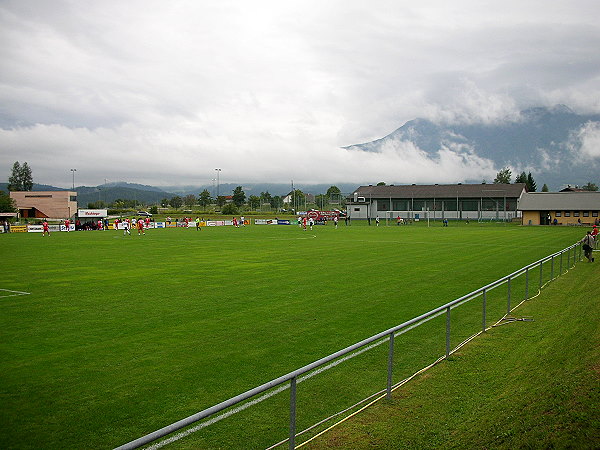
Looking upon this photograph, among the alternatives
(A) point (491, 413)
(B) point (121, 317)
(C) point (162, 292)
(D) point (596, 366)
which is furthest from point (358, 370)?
(C) point (162, 292)

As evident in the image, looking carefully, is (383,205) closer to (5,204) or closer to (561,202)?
(561,202)

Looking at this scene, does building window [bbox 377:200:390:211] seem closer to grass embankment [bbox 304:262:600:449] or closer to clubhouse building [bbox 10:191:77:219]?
clubhouse building [bbox 10:191:77:219]

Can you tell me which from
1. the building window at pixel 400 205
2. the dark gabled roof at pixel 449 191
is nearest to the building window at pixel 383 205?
the dark gabled roof at pixel 449 191

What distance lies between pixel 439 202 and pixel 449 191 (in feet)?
11.9

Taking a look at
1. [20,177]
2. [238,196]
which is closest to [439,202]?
[238,196]

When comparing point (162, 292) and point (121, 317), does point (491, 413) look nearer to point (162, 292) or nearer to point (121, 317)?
point (121, 317)

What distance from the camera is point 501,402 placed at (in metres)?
6.64

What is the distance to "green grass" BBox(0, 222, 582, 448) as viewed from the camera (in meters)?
7.18

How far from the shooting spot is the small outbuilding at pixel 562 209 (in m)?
80.6

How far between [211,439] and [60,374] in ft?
13.6

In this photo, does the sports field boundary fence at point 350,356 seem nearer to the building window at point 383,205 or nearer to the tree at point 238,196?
the building window at point 383,205

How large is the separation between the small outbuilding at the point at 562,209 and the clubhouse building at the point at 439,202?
11.2 metres

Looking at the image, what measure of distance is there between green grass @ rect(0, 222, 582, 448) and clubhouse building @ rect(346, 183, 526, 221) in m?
81.8

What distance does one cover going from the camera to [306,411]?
24.0 ft
